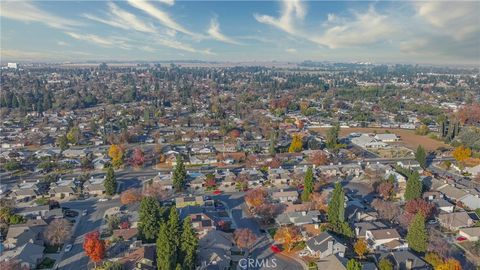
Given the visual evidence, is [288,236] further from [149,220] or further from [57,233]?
[57,233]

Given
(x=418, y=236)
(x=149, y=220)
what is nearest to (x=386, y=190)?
(x=418, y=236)

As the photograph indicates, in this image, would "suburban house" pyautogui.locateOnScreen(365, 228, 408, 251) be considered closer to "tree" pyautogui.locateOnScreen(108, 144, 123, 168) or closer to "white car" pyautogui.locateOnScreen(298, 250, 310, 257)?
"white car" pyautogui.locateOnScreen(298, 250, 310, 257)

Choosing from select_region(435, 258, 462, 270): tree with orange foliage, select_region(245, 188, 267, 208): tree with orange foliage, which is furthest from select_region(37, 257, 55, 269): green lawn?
select_region(435, 258, 462, 270): tree with orange foliage

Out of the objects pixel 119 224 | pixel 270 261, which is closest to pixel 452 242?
pixel 270 261

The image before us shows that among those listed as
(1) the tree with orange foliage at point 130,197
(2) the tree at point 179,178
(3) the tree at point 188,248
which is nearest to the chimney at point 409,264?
(3) the tree at point 188,248

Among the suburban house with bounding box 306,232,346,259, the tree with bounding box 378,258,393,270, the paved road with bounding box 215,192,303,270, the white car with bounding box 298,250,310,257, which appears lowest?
the paved road with bounding box 215,192,303,270

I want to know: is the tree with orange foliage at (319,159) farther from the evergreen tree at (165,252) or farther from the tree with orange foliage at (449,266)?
the evergreen tree at (165,252)

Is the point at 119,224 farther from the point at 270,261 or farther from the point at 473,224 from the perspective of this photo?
the point at 473,224
